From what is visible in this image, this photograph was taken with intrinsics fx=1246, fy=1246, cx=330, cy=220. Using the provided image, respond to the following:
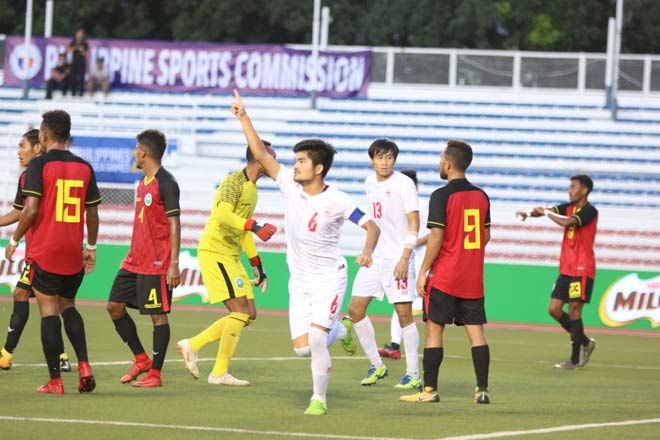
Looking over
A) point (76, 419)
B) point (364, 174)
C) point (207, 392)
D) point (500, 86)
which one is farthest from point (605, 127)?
point (76, 419)

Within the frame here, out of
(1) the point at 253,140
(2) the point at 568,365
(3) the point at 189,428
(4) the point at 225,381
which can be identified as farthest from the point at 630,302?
(3) the point at 189,428

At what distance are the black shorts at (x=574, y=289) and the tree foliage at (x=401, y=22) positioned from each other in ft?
90.0

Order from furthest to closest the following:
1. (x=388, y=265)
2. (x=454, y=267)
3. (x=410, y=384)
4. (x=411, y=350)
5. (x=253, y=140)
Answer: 1. (x=388, y=265)
2. (x=411, y=350)
3. (x=410, y=384)
4. (x=454, y=267)
5. (x=253, y=140)

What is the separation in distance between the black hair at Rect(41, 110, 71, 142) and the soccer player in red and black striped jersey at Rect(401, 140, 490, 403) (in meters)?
3.07

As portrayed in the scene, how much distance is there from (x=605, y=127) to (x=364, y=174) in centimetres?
625

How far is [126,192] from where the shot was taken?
2630cm

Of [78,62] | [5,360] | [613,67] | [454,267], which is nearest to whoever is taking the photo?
[454,267]

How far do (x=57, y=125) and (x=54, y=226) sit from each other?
81cm

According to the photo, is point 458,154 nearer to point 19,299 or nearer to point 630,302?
point 19,299

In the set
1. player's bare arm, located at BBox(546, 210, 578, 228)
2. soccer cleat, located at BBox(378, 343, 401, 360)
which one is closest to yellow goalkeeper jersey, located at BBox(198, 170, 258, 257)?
soccer cleat, located at BBox(378, 343, 401, 360)

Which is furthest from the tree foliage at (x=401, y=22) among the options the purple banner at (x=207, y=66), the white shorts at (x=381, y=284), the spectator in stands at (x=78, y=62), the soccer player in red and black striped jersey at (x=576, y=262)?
the white shorts at (x=381, y=284)

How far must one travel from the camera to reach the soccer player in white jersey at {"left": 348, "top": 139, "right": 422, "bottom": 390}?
38.7 feet

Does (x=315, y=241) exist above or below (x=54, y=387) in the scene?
above

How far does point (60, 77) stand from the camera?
3344 cm
